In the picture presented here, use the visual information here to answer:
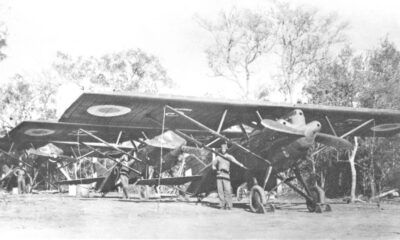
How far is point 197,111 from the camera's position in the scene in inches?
434

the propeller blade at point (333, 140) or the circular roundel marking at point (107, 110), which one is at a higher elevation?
the circular roundel marking at point (107, 110)

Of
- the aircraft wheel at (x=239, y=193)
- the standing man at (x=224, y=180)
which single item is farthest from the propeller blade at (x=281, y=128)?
the aircraft wheel at (x=239, y=193)

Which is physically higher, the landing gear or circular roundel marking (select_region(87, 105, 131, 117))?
circular roundel marking (select_region(87, 105, 131, 117))

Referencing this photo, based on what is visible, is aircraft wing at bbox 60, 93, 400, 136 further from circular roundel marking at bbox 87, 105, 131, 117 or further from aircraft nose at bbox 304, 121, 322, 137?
aircraft nose at bbox 304, 121, 322, 137

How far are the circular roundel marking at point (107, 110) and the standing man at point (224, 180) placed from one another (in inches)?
109

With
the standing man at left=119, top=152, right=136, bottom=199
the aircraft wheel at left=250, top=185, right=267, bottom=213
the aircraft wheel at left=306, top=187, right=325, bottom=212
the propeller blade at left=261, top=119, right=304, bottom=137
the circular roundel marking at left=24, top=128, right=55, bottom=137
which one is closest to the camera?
the propeller blade at left=261, top=119, right=304, bottom=137

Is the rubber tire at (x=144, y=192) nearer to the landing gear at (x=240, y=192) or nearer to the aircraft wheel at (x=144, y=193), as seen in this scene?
the aircraft wheel at (x=144, y=193)

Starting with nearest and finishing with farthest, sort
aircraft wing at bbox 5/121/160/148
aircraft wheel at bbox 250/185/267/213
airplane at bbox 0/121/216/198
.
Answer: aircraft wheel at bbox 250/185/267/213
airplane at bbox 0/121/216/198
aircraft wing at bbox 5/121/160/148

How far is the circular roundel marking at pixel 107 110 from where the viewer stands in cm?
979

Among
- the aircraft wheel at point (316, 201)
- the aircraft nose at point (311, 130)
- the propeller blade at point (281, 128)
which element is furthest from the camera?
the aircraft wheel at point (316, 201)

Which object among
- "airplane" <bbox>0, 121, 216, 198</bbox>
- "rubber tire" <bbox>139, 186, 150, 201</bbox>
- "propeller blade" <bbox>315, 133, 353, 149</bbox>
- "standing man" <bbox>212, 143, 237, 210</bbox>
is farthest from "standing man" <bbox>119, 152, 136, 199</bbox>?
"propeller blade" <bbox>315, 133, 353, 149</bbox>

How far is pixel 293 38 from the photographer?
1065 inches

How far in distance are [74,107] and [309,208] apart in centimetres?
605

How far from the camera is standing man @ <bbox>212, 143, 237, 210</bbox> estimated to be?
10922 mm
